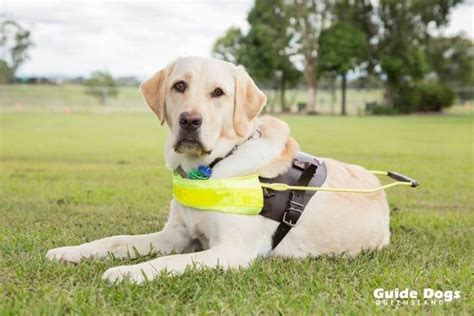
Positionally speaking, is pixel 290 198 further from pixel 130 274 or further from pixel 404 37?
pixel 404 37

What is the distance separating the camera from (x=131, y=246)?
14.9 ft

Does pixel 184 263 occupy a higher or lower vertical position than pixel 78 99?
higher

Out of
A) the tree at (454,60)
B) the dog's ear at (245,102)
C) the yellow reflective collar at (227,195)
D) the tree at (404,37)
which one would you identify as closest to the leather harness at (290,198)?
the yellow reflective collar at (227,195)

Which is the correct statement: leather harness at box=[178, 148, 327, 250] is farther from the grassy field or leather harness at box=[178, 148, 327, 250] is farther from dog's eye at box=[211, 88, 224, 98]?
the grassy field

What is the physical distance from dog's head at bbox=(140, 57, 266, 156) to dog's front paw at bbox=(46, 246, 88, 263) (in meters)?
0.98

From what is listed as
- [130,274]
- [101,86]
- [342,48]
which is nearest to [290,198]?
[130,274]

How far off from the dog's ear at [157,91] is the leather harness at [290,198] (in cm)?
83

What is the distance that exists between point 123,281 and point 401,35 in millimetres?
46250

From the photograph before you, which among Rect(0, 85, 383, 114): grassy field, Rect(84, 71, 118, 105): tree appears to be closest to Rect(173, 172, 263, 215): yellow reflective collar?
Rect(0, 85, 383, 114): grassy field

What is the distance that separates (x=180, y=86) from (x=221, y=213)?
865 mm

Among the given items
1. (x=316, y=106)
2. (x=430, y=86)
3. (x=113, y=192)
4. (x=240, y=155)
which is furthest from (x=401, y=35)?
(x=240, y=155)

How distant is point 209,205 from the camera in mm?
4242

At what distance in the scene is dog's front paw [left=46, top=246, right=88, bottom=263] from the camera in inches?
168

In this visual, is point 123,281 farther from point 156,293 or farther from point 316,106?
point 316,106
